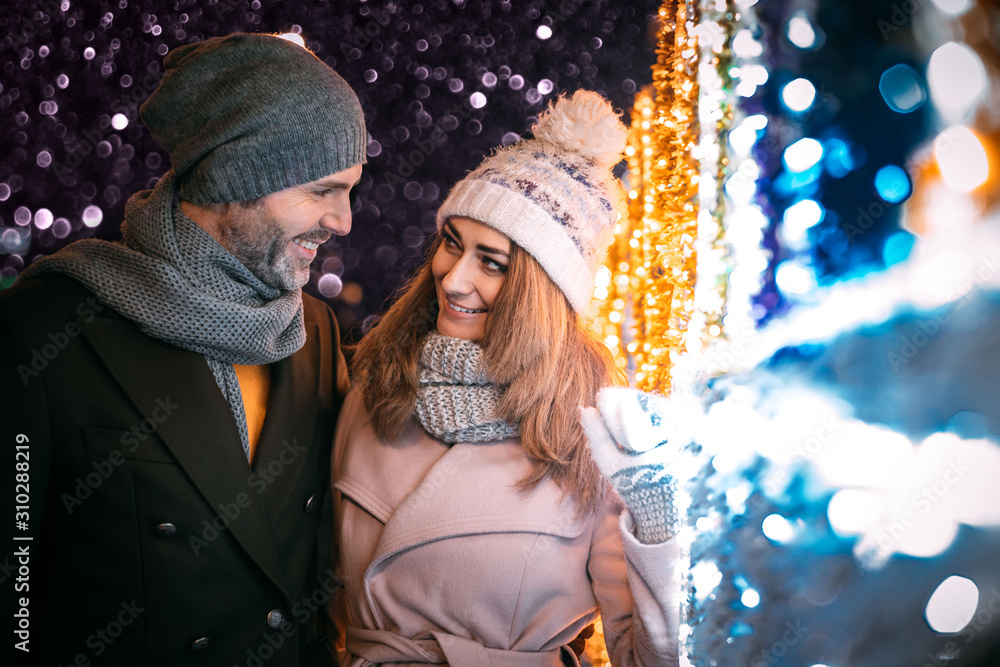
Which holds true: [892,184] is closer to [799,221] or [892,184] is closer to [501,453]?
[799,221]

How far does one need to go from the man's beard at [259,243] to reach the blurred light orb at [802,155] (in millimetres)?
1073

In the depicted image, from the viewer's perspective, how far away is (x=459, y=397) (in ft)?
5.29

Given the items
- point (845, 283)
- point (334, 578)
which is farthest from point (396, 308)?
point (845, 283)

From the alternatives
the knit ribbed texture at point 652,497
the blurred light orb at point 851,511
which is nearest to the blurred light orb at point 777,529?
the blurred light orb at point 851,511

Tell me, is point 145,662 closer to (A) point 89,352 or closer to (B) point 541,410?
(A) point 89,352

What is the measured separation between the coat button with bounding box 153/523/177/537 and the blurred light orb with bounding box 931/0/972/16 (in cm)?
167

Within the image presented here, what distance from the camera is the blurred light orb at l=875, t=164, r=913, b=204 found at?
3.53ft

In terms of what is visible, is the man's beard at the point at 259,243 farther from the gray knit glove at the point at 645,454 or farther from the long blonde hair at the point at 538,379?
the gray knit glove at the point at 645,454

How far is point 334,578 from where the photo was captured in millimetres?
1730

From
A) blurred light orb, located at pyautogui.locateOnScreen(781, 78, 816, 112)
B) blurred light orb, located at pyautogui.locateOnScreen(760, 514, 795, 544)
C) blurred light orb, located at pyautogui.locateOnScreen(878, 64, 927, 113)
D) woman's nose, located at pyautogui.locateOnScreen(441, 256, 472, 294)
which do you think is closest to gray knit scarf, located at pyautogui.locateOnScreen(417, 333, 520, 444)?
woman's nose, located at pyautogui.locateOnScreen(441, 256, 472, 294)

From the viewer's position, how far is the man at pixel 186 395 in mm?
1328

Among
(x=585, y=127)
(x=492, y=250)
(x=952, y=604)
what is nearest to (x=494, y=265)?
(x=492, y=250)

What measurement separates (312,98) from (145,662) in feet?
4.08

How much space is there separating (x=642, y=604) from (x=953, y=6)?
1193 mm
